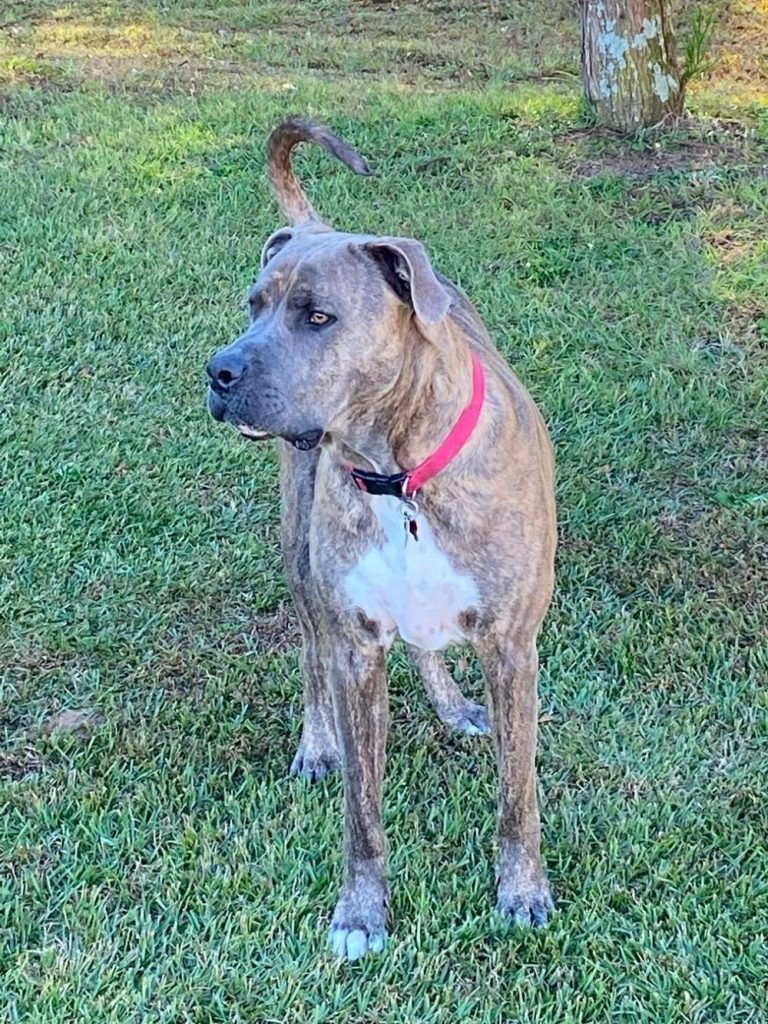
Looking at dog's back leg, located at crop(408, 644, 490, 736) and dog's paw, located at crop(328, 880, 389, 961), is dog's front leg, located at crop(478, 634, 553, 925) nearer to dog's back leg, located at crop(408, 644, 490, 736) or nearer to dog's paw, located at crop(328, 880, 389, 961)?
dog's paw, located at crop(328, 880, 389, 961)

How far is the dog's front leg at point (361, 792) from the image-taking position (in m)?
2.92

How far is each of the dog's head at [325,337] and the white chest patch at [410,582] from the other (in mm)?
283

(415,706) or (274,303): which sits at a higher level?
(274,303)

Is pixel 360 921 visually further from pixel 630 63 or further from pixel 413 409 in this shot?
pixel 630 63

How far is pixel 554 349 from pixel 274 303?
314 cm

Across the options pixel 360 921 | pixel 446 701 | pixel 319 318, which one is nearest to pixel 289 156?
pixel 319 318

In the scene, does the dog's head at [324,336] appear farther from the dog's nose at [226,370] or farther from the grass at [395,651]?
the grass at [395,651]

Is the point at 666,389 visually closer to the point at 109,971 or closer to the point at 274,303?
the point at 274,303

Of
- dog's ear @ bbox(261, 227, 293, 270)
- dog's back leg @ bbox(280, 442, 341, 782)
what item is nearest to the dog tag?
dog's back leg @ bbox(280, 442, 341, 782)

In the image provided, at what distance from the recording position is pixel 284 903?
3047mm

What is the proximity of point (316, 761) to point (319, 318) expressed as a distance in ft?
4.66

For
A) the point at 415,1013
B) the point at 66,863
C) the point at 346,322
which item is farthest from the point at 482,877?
the point at 346,322

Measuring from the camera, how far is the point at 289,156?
11.9ft

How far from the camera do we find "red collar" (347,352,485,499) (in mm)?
2711
